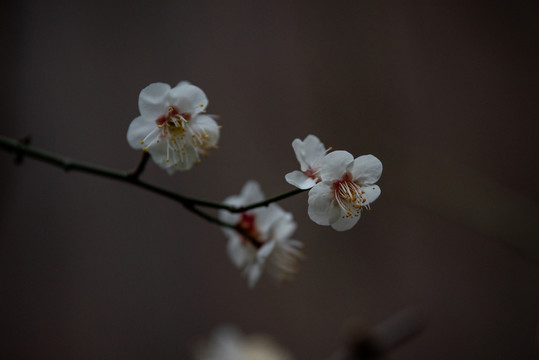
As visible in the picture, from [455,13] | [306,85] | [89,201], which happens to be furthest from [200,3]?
[455,13]

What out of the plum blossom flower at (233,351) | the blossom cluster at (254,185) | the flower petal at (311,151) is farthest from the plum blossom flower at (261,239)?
the plum blossom flower at (233,351)

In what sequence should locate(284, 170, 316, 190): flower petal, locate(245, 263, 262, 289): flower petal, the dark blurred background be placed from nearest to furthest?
locate(284, 170, 316, 190): flower petal < locate(245, 263, 262, 289): flower petal < the dark blurred background

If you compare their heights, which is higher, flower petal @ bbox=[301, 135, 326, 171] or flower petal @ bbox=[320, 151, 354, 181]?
flower petal @ bbox=[301, 135, 326, 171]

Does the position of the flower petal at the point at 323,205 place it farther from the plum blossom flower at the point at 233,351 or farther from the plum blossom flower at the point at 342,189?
the plum blossom flower at the point at 233,351

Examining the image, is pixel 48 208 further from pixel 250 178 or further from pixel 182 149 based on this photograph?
pixel 182 149

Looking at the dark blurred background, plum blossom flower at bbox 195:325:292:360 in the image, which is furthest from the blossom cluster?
the dark blurred background

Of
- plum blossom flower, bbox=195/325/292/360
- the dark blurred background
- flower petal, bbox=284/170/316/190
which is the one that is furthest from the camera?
the dark blurred background

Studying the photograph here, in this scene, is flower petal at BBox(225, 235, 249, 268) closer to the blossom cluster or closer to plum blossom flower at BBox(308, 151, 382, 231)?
the blossom cluster
